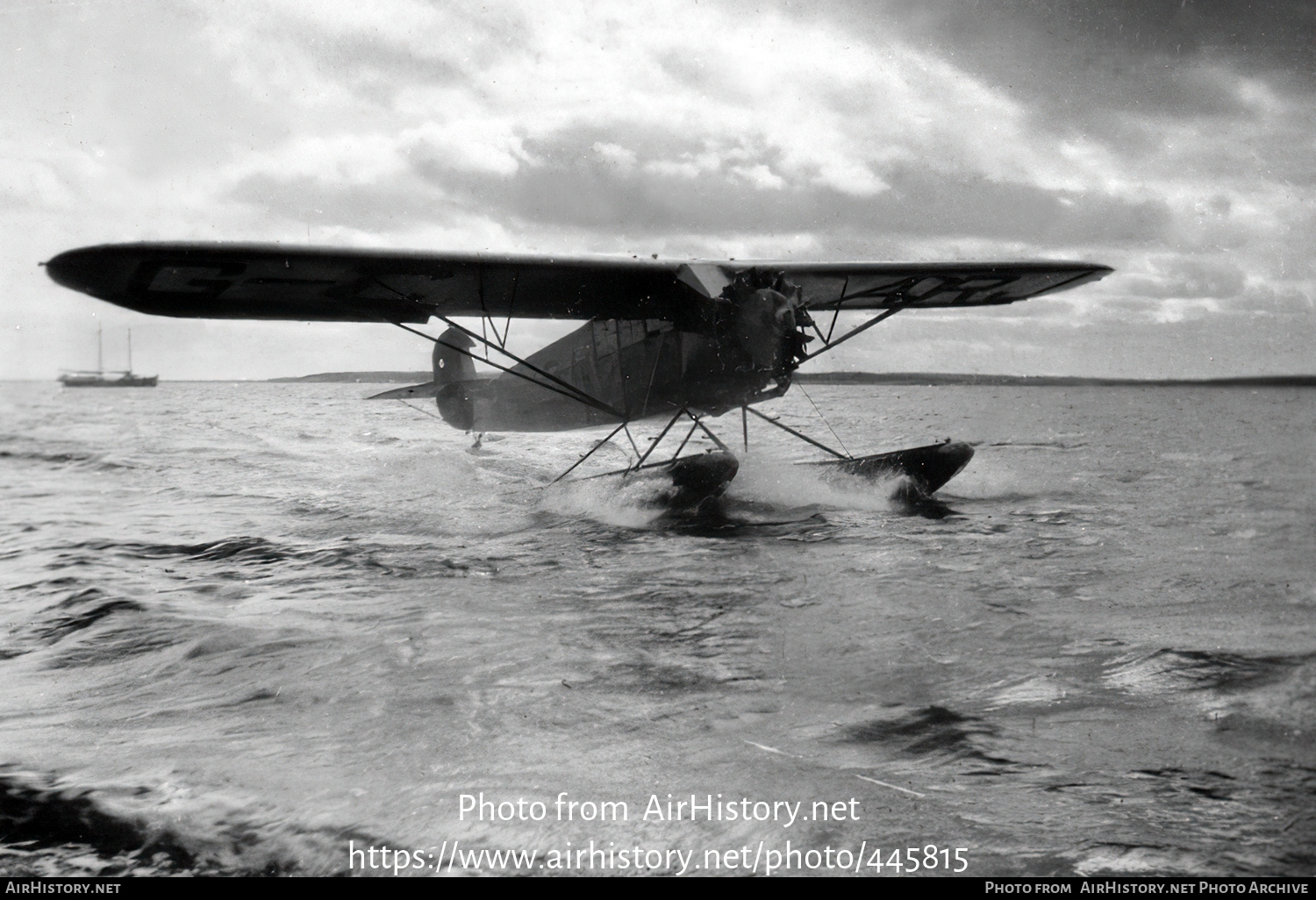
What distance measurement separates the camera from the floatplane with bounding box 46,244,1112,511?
6406 millimetres

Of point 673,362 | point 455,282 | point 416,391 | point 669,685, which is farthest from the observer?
point 416,391

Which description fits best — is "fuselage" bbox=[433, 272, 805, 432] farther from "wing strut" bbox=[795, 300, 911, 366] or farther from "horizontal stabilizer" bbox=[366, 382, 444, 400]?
"horizontal stabilizer" bbox=[366, 382, 444, 400]

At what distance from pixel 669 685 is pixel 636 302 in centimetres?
609

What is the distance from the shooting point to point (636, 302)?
29.3 ft

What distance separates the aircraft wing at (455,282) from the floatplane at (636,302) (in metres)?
0.02

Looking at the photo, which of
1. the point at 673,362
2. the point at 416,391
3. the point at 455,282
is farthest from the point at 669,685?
the point at 416,391

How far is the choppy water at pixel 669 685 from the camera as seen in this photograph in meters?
2.29

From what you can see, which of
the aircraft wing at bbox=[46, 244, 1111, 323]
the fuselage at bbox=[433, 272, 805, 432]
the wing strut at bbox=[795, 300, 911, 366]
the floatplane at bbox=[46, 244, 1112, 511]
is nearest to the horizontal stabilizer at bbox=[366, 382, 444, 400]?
the fuselage at bbox=[433, 272, 805, 432]

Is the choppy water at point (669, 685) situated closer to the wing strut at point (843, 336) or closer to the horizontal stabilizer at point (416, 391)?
the wing strut at point (843, 336)

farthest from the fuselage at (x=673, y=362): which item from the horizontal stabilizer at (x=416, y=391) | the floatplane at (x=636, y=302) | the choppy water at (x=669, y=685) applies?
the horizontal stabilizer at (x=416, y=391)

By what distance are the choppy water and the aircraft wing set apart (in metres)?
1.35

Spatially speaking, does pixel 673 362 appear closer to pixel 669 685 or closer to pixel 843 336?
pixel 843 336

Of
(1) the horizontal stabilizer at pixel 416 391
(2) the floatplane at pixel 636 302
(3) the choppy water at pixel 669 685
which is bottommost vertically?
(3) the choppy water at pixel 669 685

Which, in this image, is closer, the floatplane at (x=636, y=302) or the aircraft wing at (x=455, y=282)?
the aircraft wing at (x=455, y=282)
